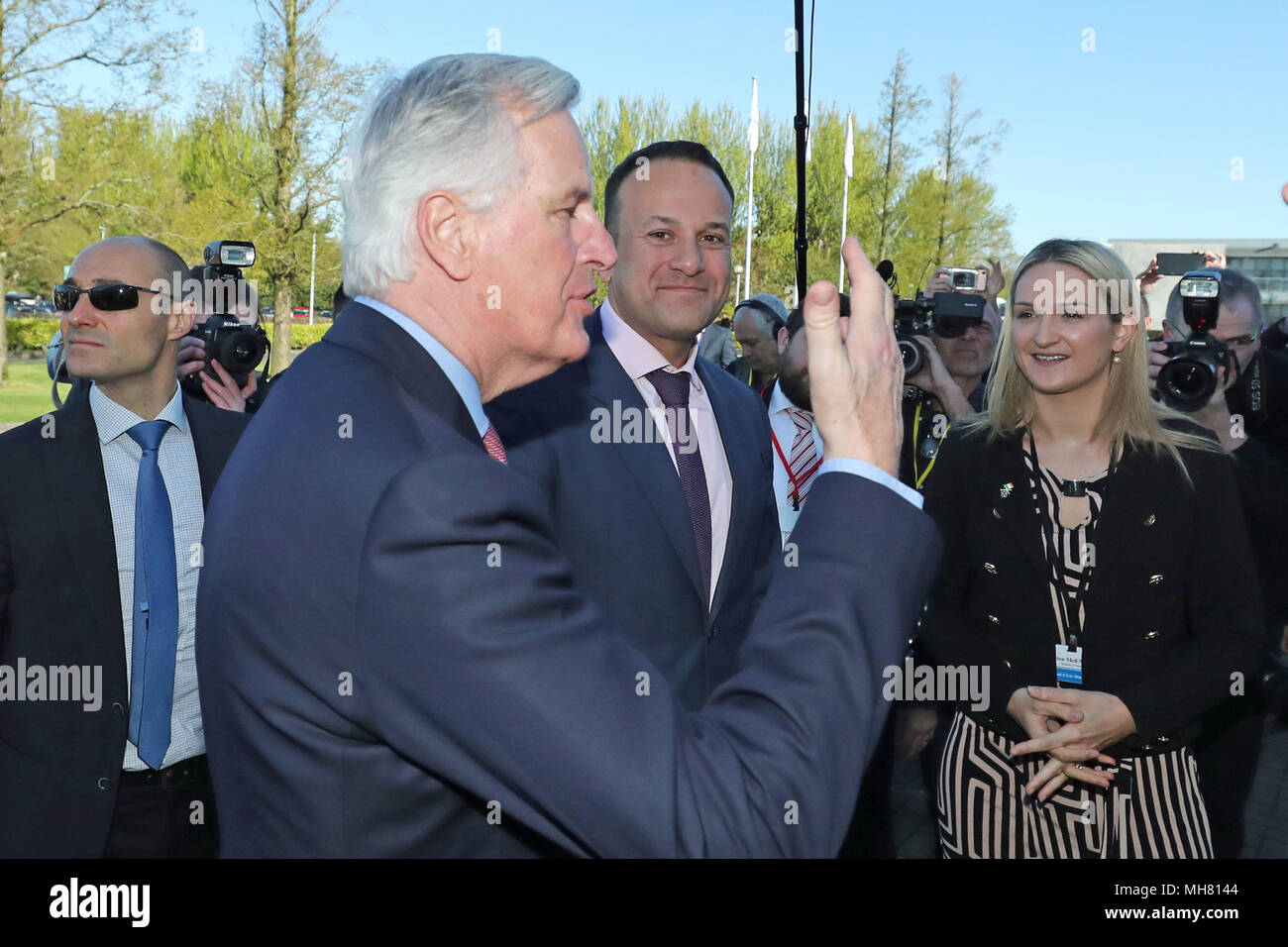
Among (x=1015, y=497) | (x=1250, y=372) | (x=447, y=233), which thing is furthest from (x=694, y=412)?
(x=1250, y=372)

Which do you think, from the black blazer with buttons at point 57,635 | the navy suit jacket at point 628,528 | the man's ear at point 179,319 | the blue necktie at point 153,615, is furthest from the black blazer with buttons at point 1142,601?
the man's ear at point 179,319

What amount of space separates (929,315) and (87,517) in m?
3.49

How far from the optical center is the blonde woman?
253cm

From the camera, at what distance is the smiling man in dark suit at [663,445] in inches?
85.3

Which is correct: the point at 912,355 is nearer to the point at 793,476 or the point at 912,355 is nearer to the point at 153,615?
the point at 793,476

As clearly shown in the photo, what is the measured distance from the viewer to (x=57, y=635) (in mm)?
2535

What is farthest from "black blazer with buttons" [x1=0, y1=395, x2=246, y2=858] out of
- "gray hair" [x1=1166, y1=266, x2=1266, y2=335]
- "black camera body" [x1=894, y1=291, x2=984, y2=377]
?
"gray hair" [x1=1166, y1=266, x2=1266, y2=335]

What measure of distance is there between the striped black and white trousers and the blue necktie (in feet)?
6.98

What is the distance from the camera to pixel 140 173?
22.5m

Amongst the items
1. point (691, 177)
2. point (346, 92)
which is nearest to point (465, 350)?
point (691, 177)

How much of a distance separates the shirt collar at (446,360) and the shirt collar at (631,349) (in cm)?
122

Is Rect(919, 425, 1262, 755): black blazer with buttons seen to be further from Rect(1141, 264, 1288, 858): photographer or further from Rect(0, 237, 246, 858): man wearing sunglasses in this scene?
Rect(0, 237, 246, 858): man wearing sunglasses
